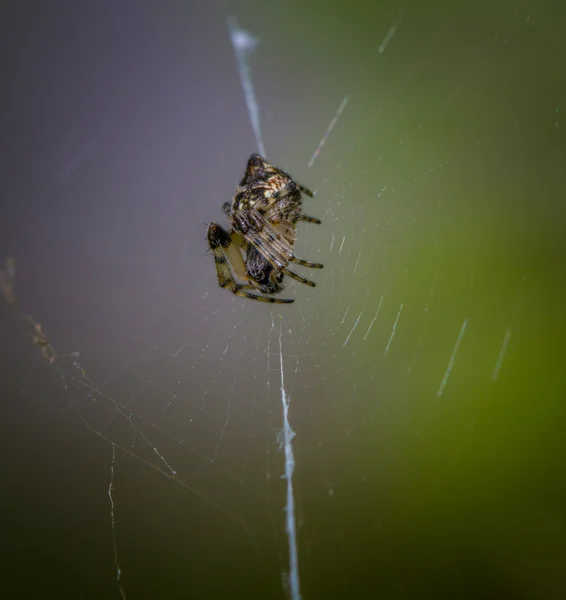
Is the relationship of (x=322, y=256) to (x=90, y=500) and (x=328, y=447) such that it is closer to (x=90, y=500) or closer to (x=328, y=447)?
(x=328, y=447)

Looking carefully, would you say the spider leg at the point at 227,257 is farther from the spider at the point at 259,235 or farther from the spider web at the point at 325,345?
the spider web at the point at 325,345

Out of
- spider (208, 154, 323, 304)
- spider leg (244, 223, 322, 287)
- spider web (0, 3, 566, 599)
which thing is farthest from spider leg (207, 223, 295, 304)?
spider web (0, 3, 566, 599)

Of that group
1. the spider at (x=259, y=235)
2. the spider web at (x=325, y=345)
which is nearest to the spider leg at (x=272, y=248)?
the spider at (x=259, y=235)

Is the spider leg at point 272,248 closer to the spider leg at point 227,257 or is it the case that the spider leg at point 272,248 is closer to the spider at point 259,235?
the spider at point 259,235

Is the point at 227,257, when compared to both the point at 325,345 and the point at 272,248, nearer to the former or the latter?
the point at 272,248

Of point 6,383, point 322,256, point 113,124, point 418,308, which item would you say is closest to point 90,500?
point 6,383

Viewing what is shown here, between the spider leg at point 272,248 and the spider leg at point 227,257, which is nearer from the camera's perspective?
the spider leg at point 272,248

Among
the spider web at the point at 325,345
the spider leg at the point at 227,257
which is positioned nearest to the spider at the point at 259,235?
the spider leg at the point at 227,257

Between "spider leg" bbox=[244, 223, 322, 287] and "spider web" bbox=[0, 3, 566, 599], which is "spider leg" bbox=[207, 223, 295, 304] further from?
"spider web" bbox=[0, 3, 566, 599]
